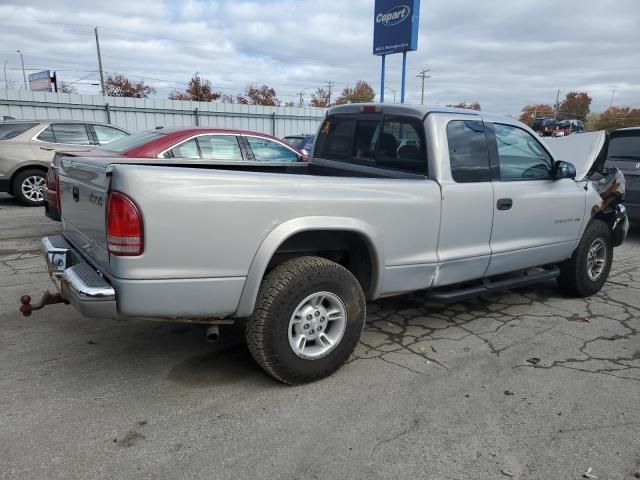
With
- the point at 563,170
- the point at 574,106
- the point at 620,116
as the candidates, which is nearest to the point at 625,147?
the point at 563,170

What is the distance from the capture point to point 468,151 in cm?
400

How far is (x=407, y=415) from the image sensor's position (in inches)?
119

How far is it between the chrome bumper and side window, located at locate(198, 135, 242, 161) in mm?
3891

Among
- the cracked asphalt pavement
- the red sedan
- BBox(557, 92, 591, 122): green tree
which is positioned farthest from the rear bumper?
BBox(557, 92, 591, 122): green tree

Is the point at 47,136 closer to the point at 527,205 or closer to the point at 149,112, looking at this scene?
the point at 527,205

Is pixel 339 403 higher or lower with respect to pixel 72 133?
lower

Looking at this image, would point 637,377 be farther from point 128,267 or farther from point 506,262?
point 128,267

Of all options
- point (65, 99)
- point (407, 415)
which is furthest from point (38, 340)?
point (65, 99)

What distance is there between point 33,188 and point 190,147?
5163 mm

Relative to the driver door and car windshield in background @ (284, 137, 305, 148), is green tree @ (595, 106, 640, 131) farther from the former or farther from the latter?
the driver door

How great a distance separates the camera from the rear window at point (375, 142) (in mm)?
3957

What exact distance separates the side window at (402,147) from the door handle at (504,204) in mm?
742

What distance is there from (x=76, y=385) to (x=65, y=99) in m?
17.1

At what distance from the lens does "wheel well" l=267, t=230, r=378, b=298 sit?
3.37 m
